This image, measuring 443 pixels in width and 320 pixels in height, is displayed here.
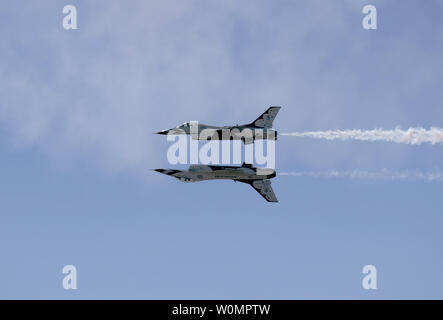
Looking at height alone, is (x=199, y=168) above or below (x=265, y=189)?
above

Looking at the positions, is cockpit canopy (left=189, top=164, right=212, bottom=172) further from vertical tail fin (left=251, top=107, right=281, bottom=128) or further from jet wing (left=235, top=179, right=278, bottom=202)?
vertical tail fin (left=251, top=107, right=281, bottom=128)

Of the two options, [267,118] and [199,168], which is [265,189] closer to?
[267,118]

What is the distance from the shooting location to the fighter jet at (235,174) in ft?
451

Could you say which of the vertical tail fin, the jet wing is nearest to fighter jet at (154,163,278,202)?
the jet wing

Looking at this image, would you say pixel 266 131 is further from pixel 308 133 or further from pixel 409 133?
pixel 409 133

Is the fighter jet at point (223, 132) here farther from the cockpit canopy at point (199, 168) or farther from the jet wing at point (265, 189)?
the jet wing at point (265, 189)

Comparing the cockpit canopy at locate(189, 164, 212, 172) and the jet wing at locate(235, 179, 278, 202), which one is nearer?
the cockpit canopy at locate(189, 164, 212, 172)

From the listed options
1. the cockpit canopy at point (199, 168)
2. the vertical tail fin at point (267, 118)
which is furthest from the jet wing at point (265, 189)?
the vertical tail fin at point (267, 118)

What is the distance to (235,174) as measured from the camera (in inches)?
5487

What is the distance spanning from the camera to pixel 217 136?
442 ft

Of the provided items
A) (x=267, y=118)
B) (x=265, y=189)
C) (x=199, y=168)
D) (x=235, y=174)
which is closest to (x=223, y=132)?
(x=199, y=168)

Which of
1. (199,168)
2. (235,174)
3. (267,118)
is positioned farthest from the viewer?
(267,118)

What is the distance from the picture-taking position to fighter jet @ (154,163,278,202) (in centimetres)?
13750
